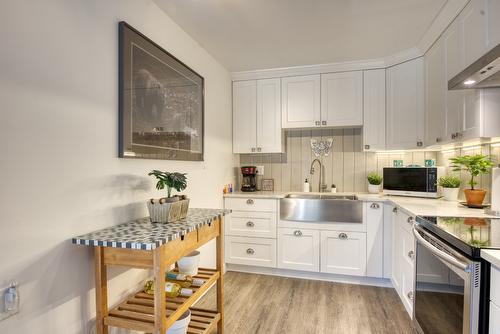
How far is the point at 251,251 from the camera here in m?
3.05

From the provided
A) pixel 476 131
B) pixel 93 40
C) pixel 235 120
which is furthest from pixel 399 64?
pixel 93 40

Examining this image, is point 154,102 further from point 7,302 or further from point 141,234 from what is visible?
point 7,302

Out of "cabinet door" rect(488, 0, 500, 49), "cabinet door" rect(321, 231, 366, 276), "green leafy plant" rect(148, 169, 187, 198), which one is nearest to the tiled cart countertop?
"green leafy plant" rect(148, 169, 187, 198)

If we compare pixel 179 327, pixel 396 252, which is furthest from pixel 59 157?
pixel 396 252

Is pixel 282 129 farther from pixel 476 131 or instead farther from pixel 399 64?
pixel 476 131

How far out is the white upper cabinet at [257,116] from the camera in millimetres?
3283

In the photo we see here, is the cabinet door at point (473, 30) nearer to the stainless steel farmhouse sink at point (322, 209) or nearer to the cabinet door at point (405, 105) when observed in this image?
the cabinet door at point (405, 105)

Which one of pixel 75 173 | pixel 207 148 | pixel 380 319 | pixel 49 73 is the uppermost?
pixel 49 73

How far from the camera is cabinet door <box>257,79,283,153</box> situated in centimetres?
328

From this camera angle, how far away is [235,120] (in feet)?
11.2

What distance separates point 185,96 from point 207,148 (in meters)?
0.63

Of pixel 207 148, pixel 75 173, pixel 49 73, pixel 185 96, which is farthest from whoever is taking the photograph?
pixel 207 148

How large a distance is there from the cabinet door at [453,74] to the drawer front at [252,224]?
1755mm

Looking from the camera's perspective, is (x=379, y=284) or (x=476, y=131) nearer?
(x=476, y=131)
